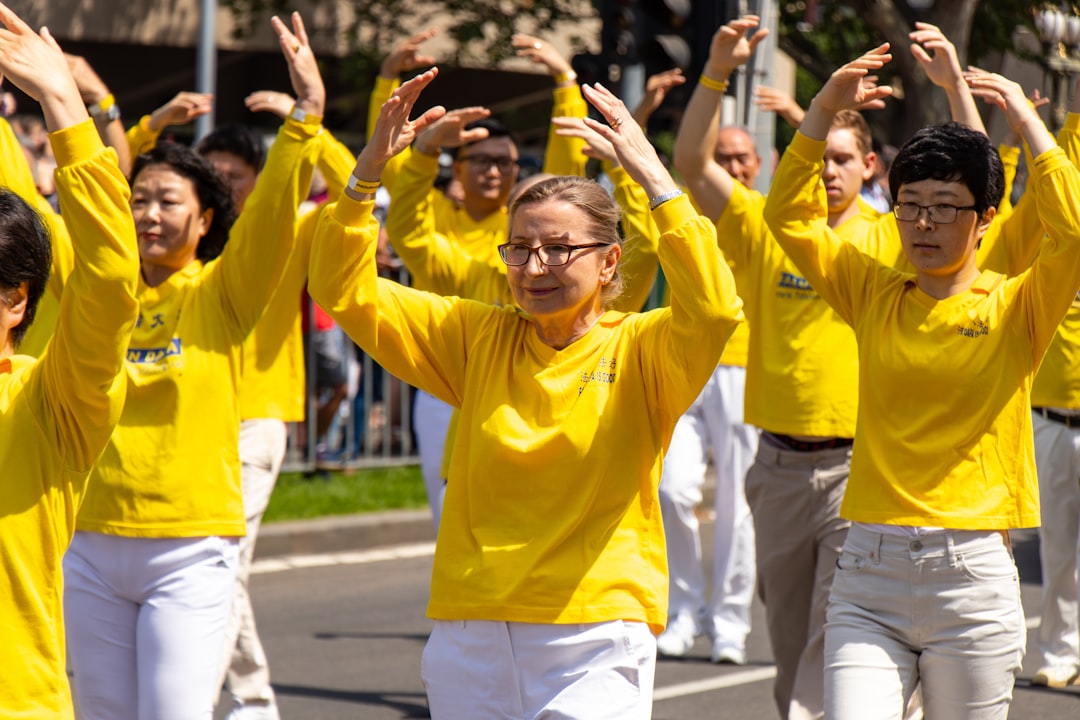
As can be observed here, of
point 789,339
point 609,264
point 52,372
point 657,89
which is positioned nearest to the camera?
point 52,372

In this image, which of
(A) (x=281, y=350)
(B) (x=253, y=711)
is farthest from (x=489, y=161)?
(B) (x=253, y=711)

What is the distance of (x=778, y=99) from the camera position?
6.21 metres

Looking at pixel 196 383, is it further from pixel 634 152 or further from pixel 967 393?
pixel 967 393

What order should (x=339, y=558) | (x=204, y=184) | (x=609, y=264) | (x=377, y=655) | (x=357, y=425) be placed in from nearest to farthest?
(x=609, y=264) < (x=204, y=184) < (x=377, y=655) < (x=339, y=558) < (x=357, y=425)

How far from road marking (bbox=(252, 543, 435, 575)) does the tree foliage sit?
723 centimetres

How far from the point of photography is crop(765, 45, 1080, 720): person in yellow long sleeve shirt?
435 centimetres

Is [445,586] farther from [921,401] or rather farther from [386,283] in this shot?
[921,401]

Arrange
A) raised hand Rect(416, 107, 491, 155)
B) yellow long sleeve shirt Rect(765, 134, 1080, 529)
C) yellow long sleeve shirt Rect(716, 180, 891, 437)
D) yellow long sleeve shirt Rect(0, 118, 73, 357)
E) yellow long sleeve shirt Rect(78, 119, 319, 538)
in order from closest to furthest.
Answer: yellow long sleeve shirt Rect(765, 134, 1080, 529), yellow long sleeve shirt Rect(78, 119, 319, 538), yellow long sleeve shirt Rect(0, 118, 73, 357), raised hand Rect(416, 107, 491, 155), yellow long sleeve shirt Rect(716, 180, 891, 437)

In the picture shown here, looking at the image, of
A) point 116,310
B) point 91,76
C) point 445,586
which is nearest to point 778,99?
point 91,76

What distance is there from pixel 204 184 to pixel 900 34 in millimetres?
12210

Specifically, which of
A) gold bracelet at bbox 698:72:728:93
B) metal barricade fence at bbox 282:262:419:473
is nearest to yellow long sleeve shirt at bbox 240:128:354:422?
gold bracelet at bbox 698:72:728:93

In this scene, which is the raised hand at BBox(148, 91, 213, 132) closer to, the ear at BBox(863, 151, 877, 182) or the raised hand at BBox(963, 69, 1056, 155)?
the ear at BBox(863, 151, 877, 182)

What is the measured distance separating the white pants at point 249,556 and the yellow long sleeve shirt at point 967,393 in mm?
2718

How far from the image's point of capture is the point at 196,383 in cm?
485
